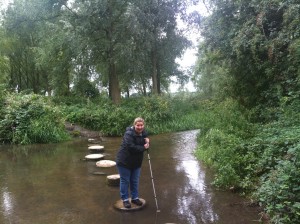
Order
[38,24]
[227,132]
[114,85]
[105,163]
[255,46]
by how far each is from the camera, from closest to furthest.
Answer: [105,163], [227,132], [255,46], [114,85], [38,24]

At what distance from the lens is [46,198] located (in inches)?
255

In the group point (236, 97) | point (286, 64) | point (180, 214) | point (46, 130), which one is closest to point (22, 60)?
point (46, 130)

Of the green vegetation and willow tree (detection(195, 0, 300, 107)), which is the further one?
willow tree (detection(195, 0, 300, 107))

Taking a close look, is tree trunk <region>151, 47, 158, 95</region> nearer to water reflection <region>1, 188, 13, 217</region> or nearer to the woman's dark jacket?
water reflection <region>1, 188, 13, 217</region>

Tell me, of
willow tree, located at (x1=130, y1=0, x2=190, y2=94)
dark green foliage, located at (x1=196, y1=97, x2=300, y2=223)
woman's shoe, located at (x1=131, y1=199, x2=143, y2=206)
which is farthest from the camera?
willow tree, located at (x1=130, y1=0, x2=190, y2=94)

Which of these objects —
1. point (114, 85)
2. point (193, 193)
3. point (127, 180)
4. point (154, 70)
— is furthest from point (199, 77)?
point (127, 180)

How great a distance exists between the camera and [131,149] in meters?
5.70

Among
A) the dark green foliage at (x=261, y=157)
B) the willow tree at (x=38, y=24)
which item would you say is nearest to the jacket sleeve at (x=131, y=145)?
the dark green foliage at (x=261, y=157)

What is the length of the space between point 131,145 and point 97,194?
1.81 meters

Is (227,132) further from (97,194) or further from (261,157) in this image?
(97,194)

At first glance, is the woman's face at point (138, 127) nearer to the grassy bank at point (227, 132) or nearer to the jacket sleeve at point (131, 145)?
the jacket sleeve at point (131, 145)

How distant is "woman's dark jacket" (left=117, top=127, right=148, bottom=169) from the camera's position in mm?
5672

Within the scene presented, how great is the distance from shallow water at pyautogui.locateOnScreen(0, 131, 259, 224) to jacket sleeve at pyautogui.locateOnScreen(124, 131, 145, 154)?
1.15 metres

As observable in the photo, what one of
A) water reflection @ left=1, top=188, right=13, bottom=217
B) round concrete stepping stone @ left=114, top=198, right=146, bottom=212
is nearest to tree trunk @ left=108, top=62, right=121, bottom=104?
water reflection @ left=1, top=188, right=13, bottom=217
